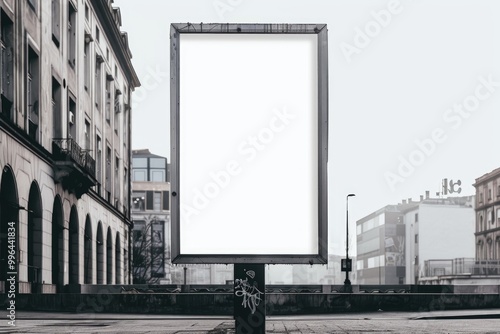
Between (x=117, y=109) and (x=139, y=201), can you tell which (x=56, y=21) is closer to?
(x=117, y=109)

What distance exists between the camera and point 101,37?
47.4 m

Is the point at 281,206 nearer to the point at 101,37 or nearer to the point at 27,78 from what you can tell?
the point at 27,78

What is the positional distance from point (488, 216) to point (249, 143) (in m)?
94.0

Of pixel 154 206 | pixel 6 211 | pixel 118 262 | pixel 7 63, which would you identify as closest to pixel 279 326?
pixel 6 211

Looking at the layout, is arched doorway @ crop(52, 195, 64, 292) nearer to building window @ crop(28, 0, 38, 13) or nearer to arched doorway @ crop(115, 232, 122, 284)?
building window @ crop(28, 0, 38, 13)

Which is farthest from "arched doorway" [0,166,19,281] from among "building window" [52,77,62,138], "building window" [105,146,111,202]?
"building window" [105,146,111,202]

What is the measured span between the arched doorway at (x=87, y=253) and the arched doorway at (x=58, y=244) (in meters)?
6.82

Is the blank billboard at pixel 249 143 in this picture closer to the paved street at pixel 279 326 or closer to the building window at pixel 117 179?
the paved street at pixel 279 326

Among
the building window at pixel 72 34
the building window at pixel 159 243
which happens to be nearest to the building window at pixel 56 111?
the building window at pixel 72 34

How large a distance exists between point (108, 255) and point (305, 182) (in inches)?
1890

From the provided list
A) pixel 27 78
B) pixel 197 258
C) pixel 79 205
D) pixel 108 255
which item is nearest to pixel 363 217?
pixel 108 255

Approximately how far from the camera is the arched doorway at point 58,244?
113 feet

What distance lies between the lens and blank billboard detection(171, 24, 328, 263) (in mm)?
4801

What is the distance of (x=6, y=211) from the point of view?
2627cm
